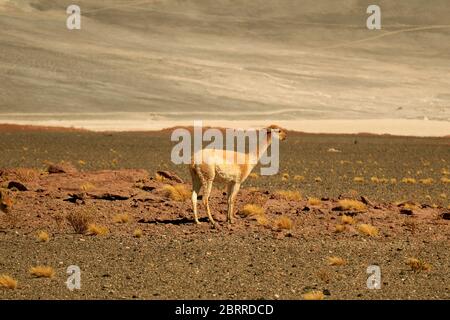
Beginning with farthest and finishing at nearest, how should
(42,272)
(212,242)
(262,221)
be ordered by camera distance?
(262,221) < (212,242) < (42,272)

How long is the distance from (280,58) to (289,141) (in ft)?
162

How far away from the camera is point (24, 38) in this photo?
91.4 metres

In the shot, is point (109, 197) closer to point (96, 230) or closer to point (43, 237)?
point (96, 230)

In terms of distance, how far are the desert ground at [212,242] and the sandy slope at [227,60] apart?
52865 mm

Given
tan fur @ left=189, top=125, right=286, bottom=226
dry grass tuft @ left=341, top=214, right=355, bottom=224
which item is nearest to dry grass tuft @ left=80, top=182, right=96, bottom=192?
tan fur @ left=189, top=125, right=286, bottom=226

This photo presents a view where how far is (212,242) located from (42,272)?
9.52ft

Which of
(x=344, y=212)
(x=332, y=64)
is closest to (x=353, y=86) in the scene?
(x=332, y=64)

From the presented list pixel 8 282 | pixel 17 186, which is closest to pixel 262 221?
pixel 8 282

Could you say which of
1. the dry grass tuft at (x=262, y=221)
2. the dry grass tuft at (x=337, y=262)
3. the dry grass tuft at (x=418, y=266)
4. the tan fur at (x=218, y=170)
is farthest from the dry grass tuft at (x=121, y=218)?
the dry grass tuft at (x=418, y=266)

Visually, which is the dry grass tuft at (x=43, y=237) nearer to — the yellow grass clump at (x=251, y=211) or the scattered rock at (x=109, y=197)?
the yellow grass clump at (x=251, y=211)

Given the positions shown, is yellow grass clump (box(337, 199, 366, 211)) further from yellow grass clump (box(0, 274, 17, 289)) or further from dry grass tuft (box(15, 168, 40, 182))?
yellow grass clump (box(0, 274, 17, 289))

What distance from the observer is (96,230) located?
45.1ft

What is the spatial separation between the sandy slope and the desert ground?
5286cm

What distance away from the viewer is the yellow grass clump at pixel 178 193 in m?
17.3
